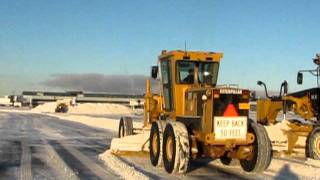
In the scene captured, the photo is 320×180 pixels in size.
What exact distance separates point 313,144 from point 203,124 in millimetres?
4554

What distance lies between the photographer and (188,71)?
42.4ft

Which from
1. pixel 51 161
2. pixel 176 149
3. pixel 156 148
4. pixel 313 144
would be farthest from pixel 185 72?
pixel 313 144

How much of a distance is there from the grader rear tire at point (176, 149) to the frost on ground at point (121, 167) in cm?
74

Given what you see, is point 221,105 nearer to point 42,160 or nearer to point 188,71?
point 188,71

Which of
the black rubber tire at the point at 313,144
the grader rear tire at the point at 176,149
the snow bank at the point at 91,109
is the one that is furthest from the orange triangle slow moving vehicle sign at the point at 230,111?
the snow bank at the point at 91,109

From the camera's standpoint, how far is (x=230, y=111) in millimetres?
11422

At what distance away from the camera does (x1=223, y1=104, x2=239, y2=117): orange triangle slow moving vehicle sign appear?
11391 millimetres

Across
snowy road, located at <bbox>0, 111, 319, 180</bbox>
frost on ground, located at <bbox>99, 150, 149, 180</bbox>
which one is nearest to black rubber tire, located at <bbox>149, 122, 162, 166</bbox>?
snowy road, located at <bbox>0, 111, 319, 180</bbox>

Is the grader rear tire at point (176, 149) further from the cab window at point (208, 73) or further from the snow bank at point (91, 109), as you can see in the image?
the snow bank at point (91, 109)

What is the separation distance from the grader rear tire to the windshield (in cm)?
162

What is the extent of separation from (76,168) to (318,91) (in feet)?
26.0

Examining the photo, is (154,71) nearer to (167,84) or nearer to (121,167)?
(167,84)

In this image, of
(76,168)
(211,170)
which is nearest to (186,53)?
(211,170)

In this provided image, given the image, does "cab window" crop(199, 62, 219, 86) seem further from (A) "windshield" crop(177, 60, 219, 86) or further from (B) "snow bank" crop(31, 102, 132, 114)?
(B) "snow bank" crop(31, 102, 132, 114)
